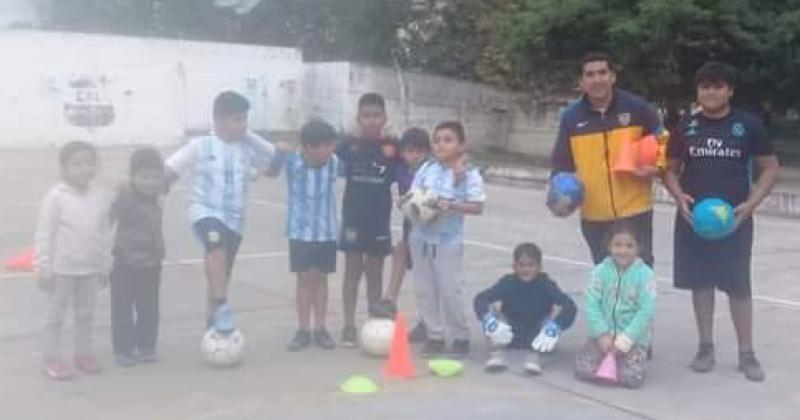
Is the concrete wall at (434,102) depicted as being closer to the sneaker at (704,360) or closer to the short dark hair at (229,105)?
the short dark hair at (229,105)

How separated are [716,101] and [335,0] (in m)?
27.5

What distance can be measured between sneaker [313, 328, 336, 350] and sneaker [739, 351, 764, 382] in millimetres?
2522

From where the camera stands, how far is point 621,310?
23.0 feet

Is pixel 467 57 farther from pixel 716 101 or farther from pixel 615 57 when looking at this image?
pixel 716 101

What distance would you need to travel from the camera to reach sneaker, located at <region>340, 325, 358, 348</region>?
308 inches

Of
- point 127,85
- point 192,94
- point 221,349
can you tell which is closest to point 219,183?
point 221,349

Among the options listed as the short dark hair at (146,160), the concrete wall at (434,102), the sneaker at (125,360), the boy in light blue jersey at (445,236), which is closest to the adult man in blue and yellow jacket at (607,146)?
the boy in light blue jersey at (445,236)

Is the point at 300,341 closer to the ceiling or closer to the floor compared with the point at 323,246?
closer to the floor

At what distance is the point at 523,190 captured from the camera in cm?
2102

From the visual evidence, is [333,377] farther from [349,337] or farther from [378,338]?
[349,337]

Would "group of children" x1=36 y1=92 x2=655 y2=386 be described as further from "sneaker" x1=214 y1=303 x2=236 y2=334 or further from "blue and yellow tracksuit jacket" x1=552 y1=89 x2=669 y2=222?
"blue and yellow tracksuit jacket" x1=552 y1=89 x2=669 y2=222

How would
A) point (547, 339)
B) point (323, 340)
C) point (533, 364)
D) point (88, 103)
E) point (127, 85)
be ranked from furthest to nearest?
point (127, 85) → point (88, 103) → point (323, 340) → point (547, 339) → point (533, 364)

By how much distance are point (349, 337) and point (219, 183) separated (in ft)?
4.40

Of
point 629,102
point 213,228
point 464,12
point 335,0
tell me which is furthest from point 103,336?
point 335,0
